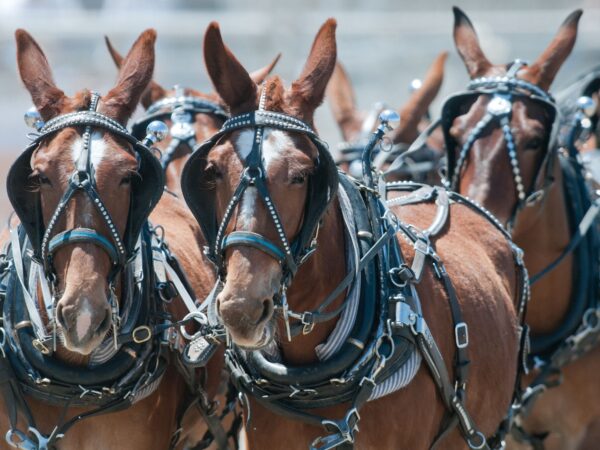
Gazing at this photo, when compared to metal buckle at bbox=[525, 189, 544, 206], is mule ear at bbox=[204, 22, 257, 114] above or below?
above

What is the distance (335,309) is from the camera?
4281mm

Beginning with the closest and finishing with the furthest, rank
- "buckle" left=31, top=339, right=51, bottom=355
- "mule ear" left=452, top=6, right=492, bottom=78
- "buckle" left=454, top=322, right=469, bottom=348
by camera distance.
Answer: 1. "buckle" left=31, top=339, right=51, bottom=355
2. "buckle" left=454, top=322, right=469, bottom=348
3. "mule ear" left=452, top=6, right=492, bottom=78

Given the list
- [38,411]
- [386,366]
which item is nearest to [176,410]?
[38,411]

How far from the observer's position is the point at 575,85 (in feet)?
22.8

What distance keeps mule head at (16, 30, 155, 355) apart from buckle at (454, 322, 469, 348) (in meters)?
1.33

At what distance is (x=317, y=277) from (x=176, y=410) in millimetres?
1094

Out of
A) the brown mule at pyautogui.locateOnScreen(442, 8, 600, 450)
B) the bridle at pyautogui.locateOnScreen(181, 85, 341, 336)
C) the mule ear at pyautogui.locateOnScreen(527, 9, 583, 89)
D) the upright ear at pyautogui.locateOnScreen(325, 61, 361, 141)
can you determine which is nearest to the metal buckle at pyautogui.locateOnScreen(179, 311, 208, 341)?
the bridle at pyautogui.locateOnScreen(181, 85, 341, 336)

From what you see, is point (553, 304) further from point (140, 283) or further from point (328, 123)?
point (328, 123)

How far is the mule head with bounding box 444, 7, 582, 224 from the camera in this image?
5777mm

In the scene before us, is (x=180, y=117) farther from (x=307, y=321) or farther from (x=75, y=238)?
(x=307, y=321)

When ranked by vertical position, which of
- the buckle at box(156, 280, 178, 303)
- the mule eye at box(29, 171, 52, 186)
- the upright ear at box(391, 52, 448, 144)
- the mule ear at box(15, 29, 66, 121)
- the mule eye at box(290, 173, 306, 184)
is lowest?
the upright ear at box(391, 52, 448, 144)

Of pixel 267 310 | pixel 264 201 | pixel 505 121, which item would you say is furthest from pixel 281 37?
pixel 267 310

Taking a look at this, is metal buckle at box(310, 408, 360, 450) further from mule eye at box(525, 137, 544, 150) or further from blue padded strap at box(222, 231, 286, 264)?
mule eye at box(525, 137, 544, 150)

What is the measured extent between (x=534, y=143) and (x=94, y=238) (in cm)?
246
